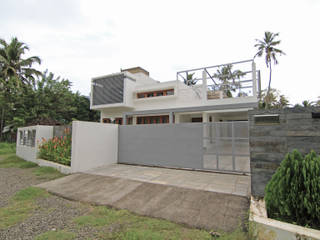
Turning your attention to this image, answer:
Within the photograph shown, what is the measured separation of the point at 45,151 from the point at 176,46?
31.1ft

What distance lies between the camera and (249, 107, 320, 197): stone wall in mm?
3074

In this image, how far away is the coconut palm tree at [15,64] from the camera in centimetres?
1756

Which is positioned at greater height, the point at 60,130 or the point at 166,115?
the point at 166,115

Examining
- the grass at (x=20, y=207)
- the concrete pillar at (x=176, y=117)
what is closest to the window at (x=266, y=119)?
the grass at (x=20, y=207)

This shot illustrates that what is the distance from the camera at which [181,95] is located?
535 inches

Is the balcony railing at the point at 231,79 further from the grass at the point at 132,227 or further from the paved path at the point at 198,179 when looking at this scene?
the grass at the point at 132,227

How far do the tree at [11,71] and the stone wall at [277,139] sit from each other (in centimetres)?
2206

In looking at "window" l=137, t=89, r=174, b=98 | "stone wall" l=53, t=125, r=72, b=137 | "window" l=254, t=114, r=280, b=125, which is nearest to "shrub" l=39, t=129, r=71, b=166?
"stone wall" l=53, t=125, r=72, b=137

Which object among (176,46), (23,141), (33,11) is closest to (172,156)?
(176,46)

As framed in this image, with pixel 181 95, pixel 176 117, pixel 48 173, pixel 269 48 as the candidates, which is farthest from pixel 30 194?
pixel 269 48

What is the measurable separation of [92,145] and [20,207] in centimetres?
339

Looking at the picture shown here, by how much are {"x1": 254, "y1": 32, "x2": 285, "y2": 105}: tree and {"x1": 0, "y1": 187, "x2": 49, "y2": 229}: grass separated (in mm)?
24819

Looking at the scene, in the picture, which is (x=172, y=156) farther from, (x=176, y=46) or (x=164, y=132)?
(x=176, y=46)

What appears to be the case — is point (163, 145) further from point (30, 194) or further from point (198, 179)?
point (30, 194)
